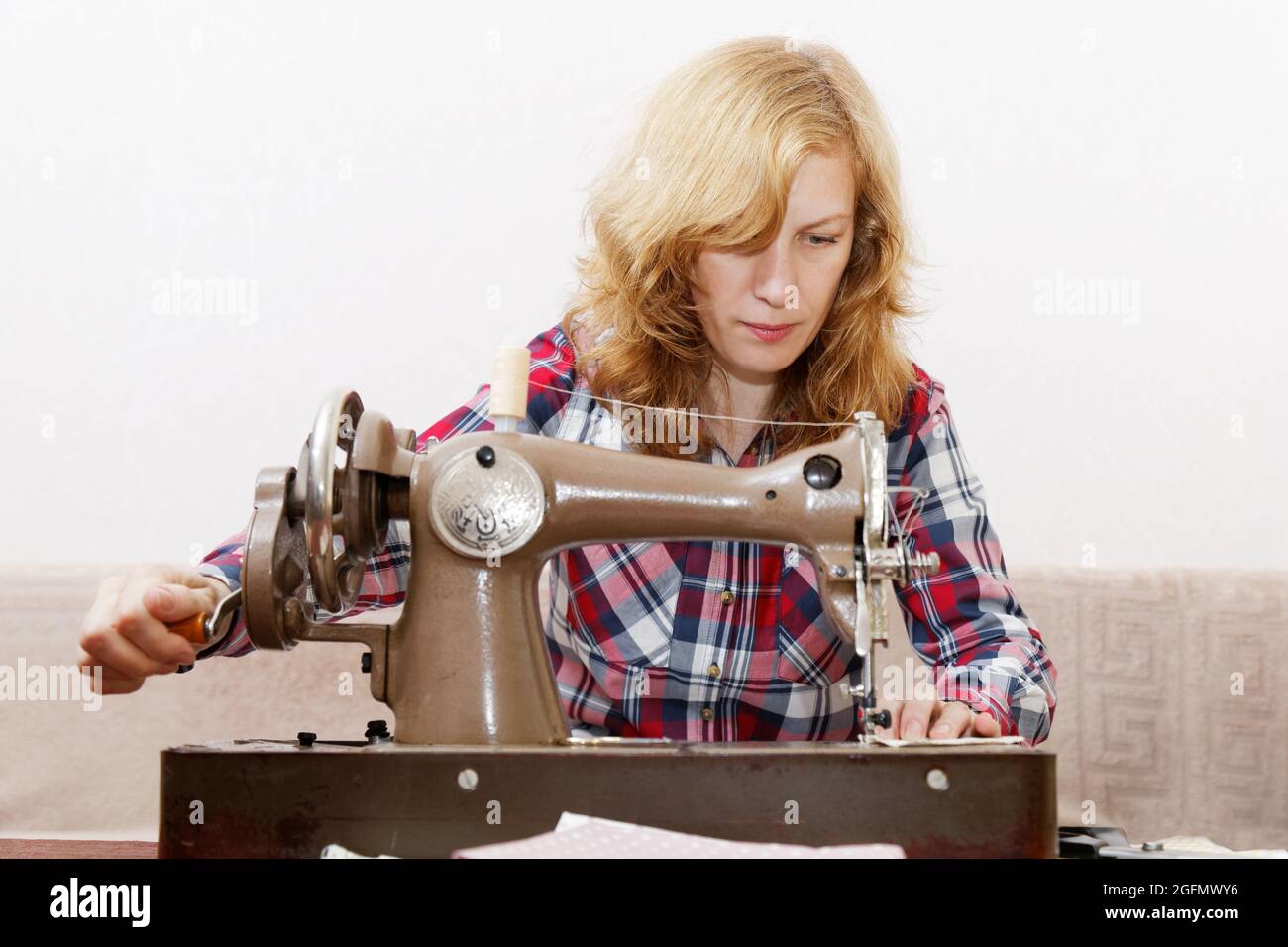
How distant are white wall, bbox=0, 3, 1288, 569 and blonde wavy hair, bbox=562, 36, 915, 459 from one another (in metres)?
0.79

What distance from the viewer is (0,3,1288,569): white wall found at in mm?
2383

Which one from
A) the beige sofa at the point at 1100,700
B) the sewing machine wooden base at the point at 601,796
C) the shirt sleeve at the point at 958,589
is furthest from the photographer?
the beige sofa at the point at 1100,700

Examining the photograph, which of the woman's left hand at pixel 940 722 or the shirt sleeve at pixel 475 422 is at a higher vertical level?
the shirt sleeve at pixel 475 422

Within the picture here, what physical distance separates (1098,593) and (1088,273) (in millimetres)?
632

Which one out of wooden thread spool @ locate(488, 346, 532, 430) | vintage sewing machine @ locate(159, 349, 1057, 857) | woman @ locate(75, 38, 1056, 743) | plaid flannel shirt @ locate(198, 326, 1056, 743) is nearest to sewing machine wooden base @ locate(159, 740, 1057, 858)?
vintage sewing machine @ locate(159, 349, 1057, 857)

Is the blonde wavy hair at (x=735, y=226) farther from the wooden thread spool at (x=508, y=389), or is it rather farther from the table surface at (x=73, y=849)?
the table surface at (x=73, y=849)

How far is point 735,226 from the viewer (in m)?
1.43

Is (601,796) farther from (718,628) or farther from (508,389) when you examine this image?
A: (718,628)

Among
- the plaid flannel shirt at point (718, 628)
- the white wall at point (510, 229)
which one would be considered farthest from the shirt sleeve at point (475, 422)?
the white wall at point (510, 229)

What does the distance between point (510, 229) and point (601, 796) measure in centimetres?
165

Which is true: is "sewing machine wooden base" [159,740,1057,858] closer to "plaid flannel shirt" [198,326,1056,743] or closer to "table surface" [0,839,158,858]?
"table surface" [0,839,158,858]

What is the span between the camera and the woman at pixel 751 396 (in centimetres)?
145

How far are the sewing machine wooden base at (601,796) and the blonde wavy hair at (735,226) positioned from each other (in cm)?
65

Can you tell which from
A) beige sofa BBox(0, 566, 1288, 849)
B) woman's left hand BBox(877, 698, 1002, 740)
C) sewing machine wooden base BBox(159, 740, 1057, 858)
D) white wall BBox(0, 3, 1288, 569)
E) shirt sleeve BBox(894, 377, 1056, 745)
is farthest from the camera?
white wall BBox(0, 3, 1288, 569)
